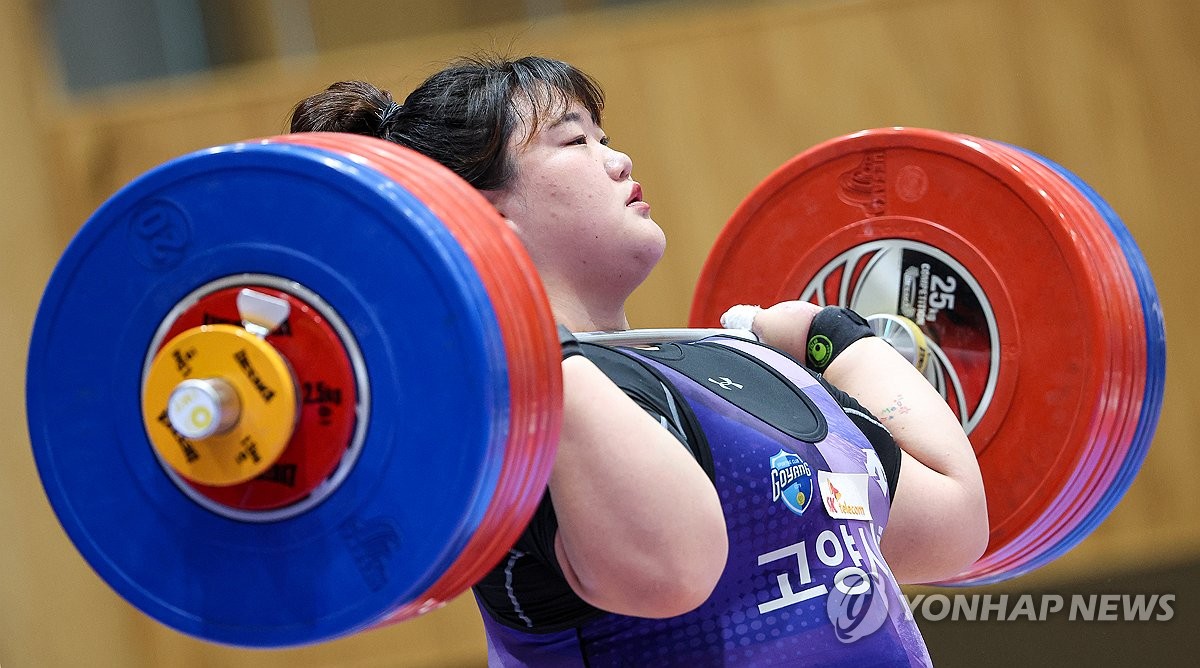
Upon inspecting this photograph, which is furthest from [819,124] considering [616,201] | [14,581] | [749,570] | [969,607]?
[14,581]

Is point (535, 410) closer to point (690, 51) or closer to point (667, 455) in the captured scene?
point (667, 455)

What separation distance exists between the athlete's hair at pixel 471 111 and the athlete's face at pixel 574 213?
2 cm

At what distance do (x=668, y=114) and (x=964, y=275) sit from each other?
1448 millimetres

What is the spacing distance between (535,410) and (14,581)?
8.03 ft

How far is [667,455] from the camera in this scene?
3.11 ft

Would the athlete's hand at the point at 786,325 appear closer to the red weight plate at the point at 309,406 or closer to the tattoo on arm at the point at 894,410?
the tattoo on arm at the point at 894,410

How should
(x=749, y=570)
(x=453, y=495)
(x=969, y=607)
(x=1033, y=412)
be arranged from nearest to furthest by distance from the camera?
(x=453, y=495) → (x=749, y=570) → (x=1033, y=412) → (x=969, y=607)

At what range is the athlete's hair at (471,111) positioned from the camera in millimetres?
1224
